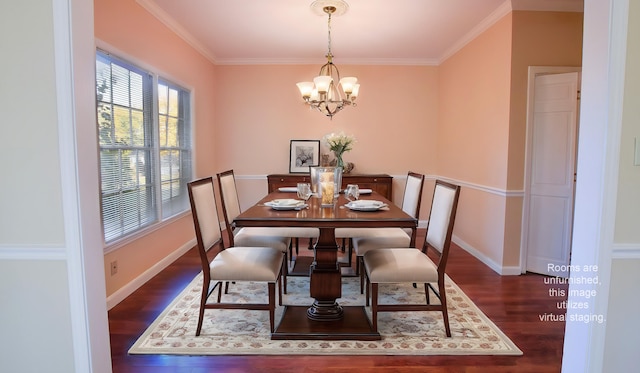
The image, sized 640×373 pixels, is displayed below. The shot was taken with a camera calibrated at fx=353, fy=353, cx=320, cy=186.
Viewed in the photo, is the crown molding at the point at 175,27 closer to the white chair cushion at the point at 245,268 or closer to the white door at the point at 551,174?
the white chair cushion at the point at 245,268

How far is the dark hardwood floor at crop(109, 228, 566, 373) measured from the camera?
1972mm

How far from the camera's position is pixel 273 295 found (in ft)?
7.34

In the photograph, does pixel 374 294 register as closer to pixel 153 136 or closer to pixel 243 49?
pixel 153 136

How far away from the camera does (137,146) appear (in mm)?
3137

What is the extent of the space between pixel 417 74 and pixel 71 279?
4972 mm

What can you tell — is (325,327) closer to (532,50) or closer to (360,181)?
(360,181)

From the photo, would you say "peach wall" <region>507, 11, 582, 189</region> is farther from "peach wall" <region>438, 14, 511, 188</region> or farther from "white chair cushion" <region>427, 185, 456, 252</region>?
"white chair cushion" <region>427, 185, 456, 252</region>

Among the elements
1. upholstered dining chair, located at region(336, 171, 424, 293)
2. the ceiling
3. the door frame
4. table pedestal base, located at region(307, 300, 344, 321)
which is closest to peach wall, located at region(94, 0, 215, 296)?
the ceiling

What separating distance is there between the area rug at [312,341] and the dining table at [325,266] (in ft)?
0.29

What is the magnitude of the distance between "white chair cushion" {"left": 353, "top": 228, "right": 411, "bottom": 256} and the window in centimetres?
193

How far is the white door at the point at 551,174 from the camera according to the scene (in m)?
3.23

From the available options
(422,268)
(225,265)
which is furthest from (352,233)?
(225,265)

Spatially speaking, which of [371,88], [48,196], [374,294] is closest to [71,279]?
[48,196]

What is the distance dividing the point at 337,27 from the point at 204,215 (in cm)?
260
